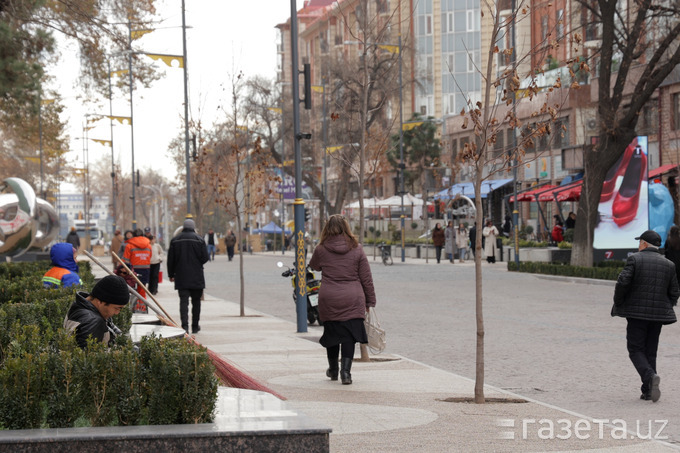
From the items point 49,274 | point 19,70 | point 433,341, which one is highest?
point 19,70

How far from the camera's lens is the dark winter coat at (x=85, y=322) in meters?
7.45

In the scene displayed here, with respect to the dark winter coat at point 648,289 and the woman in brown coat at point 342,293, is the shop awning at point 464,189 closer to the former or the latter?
the woman in brown coat at point 342,293

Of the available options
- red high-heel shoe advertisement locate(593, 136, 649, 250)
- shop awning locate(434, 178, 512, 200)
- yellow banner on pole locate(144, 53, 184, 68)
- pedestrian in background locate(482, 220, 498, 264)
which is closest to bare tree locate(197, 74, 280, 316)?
yellow banner on pole locate(144, 53, 184, 68)

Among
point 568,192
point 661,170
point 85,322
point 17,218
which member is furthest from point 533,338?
point 568,192

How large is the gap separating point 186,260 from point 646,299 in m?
8.66

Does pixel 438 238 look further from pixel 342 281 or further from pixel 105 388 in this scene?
pixel 105 388

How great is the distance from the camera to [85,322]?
294 inches

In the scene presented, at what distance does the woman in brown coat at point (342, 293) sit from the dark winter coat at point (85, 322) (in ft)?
11.9

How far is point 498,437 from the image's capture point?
787cm

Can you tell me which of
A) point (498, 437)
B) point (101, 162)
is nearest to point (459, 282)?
point (498, 437)

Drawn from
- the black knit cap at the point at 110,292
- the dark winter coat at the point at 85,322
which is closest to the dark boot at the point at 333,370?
the dark winter coat at the point at 85,322

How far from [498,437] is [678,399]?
277cm

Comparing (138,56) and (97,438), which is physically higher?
(138,56)

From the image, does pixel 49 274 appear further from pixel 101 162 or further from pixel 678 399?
pixel 101 162
